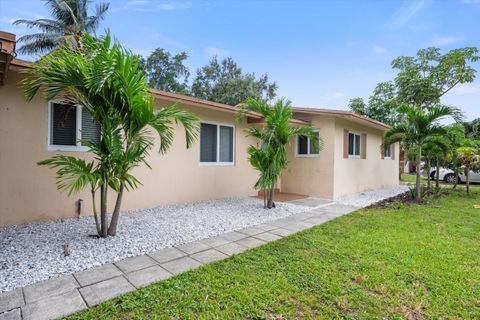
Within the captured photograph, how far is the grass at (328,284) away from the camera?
247 centimetres

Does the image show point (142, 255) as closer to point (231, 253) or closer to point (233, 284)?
point (231, 253)

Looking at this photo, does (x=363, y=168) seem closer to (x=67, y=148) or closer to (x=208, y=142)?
(x=208, y=142)

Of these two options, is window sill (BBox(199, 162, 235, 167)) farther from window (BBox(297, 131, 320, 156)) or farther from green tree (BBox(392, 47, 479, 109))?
green tree (BBox(392, 47, 479, 109))

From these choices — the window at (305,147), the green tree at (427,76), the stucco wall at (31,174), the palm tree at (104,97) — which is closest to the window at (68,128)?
the stucco wall at (31,174)

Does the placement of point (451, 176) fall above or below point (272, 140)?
below

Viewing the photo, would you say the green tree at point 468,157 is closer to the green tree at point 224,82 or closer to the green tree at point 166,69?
the green tree at point 224,82

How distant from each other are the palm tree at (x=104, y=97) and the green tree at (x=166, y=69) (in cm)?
2444

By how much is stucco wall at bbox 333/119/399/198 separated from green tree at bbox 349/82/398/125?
178 inches

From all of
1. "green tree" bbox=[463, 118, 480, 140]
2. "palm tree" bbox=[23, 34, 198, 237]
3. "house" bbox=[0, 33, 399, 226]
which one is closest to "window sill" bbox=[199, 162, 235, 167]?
"house" bbox=[0, 33, 399, 226]

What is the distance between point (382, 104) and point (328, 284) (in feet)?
62.6

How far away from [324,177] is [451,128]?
475cm

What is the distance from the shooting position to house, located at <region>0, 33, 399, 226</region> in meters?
4.87

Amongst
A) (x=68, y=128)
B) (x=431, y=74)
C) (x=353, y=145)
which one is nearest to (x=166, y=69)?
(x=353, y=145)

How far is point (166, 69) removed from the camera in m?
27.7
